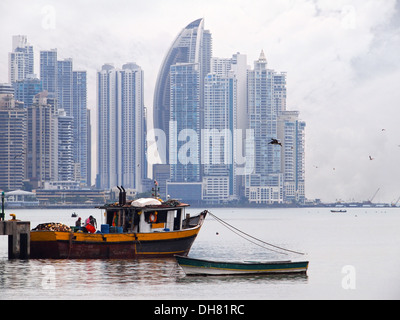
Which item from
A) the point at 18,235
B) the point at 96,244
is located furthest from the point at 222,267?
the point at 18,235

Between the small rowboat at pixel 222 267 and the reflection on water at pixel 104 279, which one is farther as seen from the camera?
the small rowboat at pixel 222 267

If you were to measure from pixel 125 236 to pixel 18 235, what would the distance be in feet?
20.9

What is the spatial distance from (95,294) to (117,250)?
10.6m

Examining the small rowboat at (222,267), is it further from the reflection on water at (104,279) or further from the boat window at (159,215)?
the boat window at (159,215)

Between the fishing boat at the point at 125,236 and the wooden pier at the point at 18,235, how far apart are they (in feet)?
1.70

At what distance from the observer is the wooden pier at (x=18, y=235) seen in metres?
50.0

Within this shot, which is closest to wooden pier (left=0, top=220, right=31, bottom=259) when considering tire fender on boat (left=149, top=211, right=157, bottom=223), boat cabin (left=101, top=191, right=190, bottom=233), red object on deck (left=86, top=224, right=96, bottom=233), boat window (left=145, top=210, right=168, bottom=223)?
red object on deck (left=86, top=224, right=96, bottom=233)

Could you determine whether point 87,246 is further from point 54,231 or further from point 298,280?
point 298,280

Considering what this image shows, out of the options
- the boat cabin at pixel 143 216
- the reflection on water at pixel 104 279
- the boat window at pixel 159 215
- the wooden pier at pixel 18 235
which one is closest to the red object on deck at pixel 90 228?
the boat cabin at pixel 143 216

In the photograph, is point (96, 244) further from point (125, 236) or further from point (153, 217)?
point (153, 217)

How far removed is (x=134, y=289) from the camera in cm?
4144

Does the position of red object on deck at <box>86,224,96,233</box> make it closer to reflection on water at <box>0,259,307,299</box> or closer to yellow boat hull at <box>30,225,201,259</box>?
yellow boat hull at <box>30,225,201,259</box>

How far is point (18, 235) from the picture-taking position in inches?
1996
